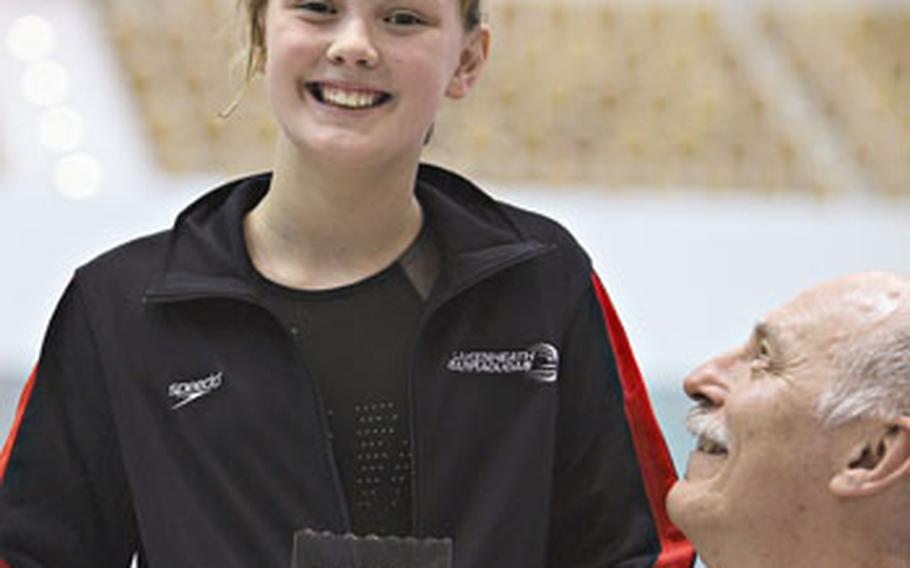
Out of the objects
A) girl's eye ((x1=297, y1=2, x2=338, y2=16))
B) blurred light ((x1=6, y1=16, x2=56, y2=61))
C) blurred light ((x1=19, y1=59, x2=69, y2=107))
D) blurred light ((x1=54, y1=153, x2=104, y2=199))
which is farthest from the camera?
blurred light ((x1=6, y1=16, x2=56, y2=61))

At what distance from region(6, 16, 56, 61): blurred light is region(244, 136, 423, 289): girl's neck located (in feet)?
18.6

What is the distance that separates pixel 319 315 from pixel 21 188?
176 inches

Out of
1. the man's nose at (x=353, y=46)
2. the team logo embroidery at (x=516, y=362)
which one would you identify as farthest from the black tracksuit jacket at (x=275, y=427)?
the man's nose at (x=353, y=46)

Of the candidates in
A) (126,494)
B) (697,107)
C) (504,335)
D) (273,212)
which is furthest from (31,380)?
(697,107)

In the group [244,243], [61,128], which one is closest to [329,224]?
[244,243]

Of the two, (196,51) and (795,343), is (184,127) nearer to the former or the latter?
(196,51)

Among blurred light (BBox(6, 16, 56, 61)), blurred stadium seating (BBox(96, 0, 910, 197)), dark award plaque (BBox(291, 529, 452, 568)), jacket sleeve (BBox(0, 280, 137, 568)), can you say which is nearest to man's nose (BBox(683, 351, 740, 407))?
dark award plaque (BBox(291, 529, 452, 568))

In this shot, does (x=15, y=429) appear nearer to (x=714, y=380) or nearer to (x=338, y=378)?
(x=338, y=378)

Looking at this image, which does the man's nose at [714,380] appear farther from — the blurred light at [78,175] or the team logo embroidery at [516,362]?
the blurred light at [78,175]

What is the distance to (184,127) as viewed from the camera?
23.0 ft

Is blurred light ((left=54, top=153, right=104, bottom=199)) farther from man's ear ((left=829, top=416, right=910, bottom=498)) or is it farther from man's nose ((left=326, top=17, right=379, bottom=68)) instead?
man's ear ((left=829, top=416, right=910, bottom=498))

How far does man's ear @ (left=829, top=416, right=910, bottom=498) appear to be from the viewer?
1.55m

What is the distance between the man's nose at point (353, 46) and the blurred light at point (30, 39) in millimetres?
5771

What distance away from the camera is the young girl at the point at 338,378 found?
179 cm
